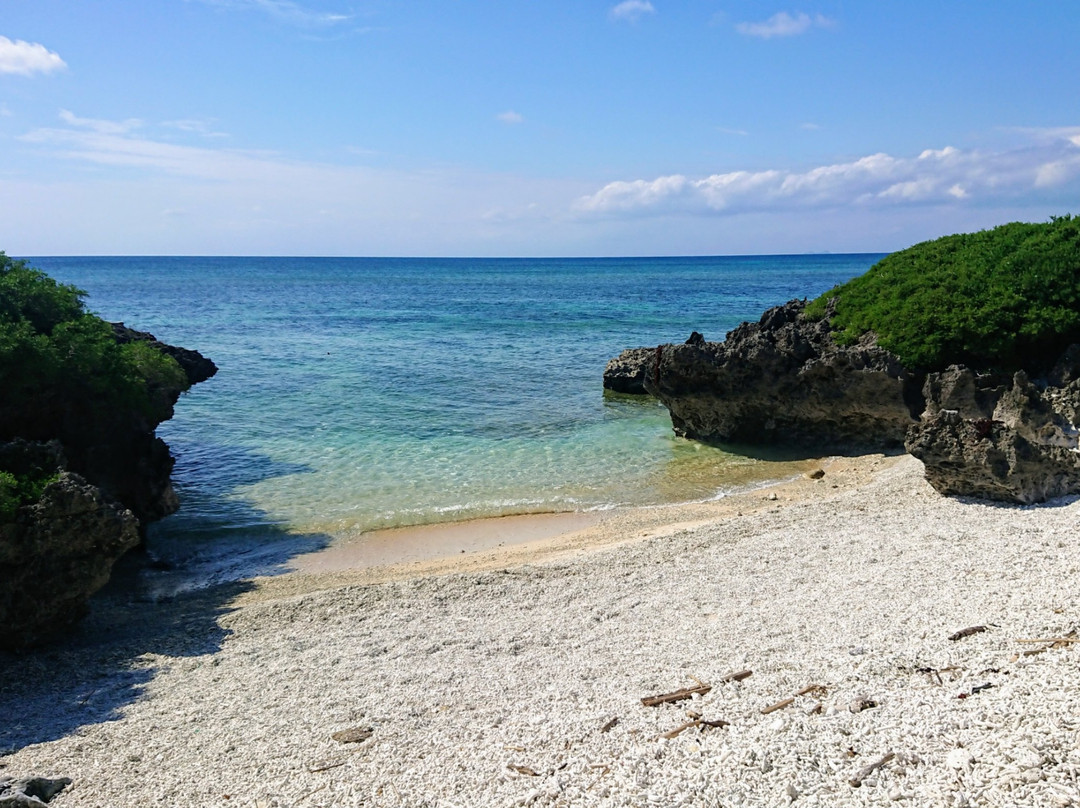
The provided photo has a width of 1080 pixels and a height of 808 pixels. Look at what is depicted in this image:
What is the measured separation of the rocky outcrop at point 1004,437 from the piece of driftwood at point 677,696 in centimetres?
723

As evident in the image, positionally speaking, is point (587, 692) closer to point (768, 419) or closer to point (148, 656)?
point (148, 656)

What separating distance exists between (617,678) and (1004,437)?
7.66 metres

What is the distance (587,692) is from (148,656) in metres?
5.45

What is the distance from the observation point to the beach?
19.0 ft

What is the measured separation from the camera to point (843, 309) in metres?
19.3

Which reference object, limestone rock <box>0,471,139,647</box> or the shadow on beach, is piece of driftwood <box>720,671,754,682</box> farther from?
limestone rock <box>0,471,139,647</box>

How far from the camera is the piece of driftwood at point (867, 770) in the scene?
17.8 feet

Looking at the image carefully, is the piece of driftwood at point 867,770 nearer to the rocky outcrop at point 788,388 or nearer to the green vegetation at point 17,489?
the green vegetation at point 17,489

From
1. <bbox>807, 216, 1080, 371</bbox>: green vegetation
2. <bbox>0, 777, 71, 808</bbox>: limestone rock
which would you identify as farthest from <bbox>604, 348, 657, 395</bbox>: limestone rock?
<bbox>0, 777, 71, 808</bbox>: limestone rock

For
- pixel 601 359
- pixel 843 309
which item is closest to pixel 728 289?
pixel 601 359

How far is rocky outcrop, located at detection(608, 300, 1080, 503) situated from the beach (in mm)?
606

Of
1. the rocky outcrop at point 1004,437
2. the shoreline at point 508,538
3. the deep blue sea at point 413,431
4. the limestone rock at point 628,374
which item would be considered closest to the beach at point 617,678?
the shoreline at point 508,538

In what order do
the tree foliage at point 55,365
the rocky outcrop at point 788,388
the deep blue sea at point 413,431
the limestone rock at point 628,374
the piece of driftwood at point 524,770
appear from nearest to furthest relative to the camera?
the piece of driftwood at point 524,770 → the tree foliage at point 55,365 → the deep blue sea at point 413,431 → the rocky outcrop at point 788,388 → the limestone rock at point 628,374

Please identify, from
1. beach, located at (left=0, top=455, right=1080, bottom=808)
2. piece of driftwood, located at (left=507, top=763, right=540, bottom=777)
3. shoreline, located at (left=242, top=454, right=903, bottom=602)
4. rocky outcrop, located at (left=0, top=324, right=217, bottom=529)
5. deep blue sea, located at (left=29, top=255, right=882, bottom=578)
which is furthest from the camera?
deep blue sea, located at (left=29, top=255, right=882, bottom=578)
